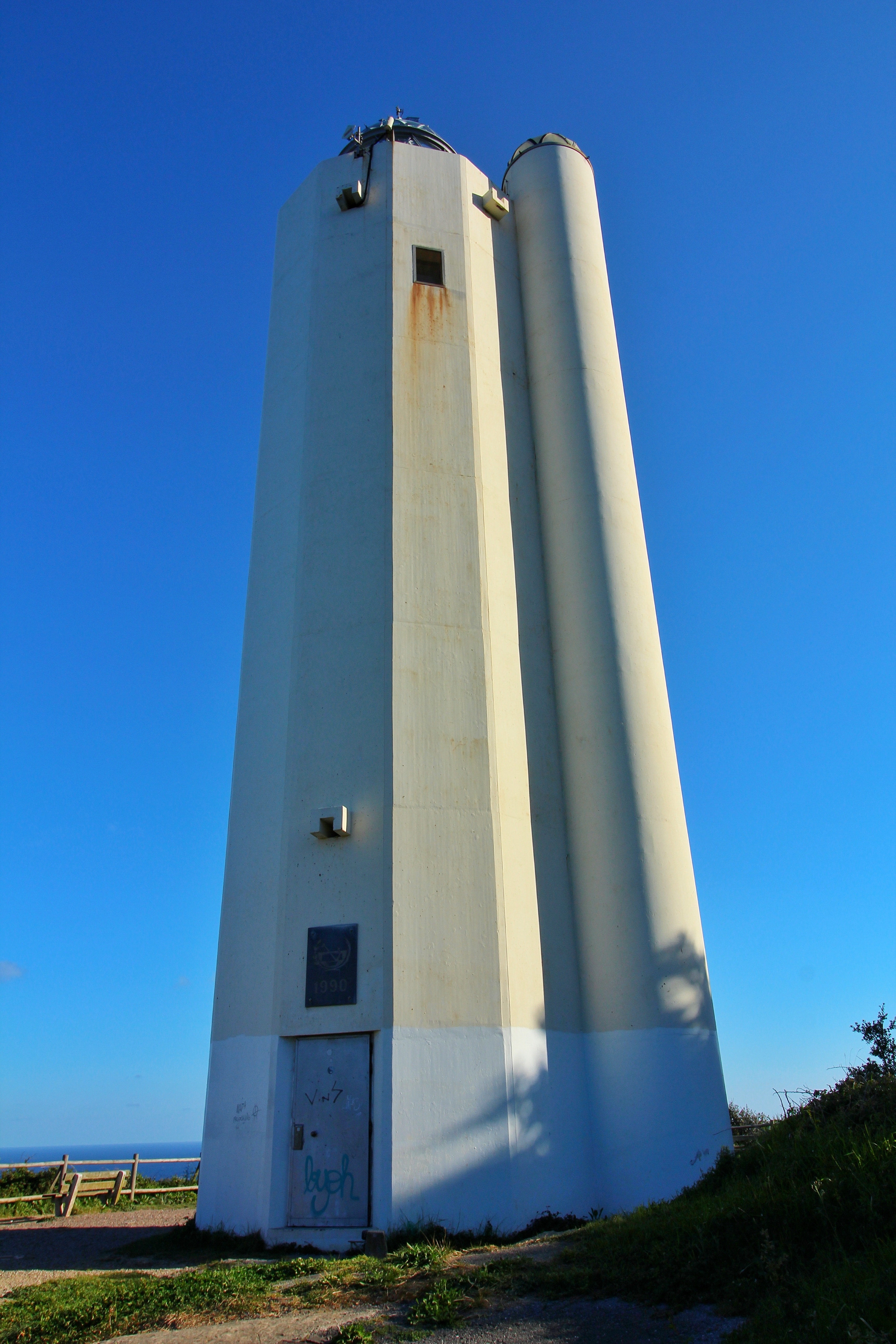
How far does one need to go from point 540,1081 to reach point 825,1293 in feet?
24.7

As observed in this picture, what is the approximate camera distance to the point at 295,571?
16.4 metres

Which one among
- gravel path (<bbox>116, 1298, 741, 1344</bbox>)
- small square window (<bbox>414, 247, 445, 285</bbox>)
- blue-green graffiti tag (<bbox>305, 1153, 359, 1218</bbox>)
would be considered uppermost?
small square window (<bbox>414, 247, 445, 285</bbox>)

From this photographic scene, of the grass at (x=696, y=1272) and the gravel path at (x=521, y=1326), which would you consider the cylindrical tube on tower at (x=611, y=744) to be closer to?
the grass at (x=696, y=1272)

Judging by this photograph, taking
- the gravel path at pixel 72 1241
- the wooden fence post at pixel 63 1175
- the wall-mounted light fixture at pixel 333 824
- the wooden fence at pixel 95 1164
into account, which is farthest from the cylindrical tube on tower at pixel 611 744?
the wooden fence post at pixel 63 1175

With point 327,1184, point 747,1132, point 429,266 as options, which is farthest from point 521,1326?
point 429,266

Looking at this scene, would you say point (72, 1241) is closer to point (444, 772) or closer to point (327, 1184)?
point (327, 1184)

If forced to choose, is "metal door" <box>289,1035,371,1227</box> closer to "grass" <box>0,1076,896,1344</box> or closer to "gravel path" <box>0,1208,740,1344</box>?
"grass" <box>0,1076,896,1344</box>

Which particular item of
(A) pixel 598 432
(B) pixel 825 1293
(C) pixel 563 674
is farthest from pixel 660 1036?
(A) pixel 598 432

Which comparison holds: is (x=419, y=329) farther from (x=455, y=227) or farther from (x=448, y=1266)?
(x=448, y=1266)

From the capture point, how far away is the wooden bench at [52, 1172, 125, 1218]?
20.5 m

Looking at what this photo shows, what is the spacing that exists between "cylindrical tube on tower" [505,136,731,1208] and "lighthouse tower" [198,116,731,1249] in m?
0.06

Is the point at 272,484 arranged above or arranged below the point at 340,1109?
above

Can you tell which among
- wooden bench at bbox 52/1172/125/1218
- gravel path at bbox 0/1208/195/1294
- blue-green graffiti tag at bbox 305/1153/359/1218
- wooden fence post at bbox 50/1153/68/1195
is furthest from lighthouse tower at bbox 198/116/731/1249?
wooden fence post at bbox 50/1153/68/1195

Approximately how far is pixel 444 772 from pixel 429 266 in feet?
36.6
